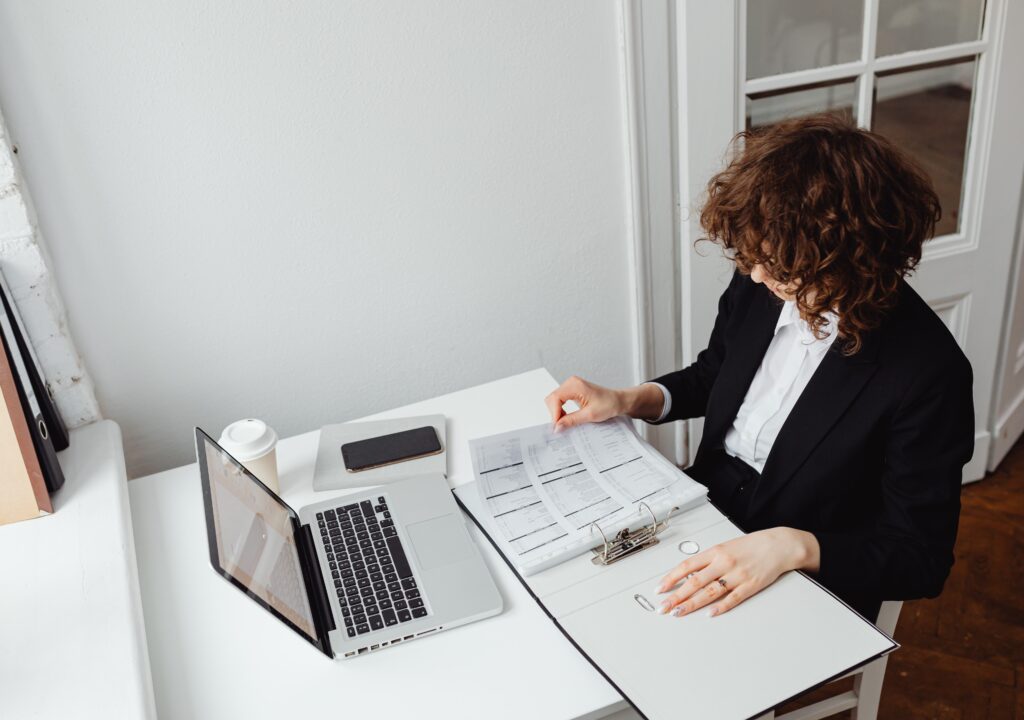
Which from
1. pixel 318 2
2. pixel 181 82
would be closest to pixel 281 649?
pixel 181 82

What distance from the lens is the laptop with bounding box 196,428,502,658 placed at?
103cm

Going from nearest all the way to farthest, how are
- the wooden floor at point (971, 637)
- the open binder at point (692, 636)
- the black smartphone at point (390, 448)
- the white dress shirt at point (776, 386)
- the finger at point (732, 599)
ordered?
the open binder at point (692, 636)
the finger at point (732, 599)
the white dress shirt at point (776, 386)
the black smartphone at point (390, 448)
the wooden floor at point (971, 637)

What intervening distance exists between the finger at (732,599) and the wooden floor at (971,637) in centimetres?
70

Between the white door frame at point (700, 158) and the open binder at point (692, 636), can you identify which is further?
the white door frame at point (700, 158)

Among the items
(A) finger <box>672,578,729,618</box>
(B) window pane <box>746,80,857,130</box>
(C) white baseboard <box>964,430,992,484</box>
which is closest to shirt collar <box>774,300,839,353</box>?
(A) finger <box>672,578,729,618</box>

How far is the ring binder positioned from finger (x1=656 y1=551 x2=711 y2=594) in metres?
0.08

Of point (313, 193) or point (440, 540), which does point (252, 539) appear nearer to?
point (440, 540)

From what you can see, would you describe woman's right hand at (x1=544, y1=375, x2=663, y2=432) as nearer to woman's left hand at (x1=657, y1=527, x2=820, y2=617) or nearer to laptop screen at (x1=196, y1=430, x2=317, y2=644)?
woman's left hand at (x1=657, y1=527, x2=820, y2=617)

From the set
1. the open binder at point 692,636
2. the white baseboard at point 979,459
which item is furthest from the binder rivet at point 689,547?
the white baseboard at point 979,459

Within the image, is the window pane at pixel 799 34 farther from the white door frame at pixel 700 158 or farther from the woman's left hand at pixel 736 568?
the woman's left hand at pixel 736 568

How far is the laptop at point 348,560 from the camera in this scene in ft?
3.37

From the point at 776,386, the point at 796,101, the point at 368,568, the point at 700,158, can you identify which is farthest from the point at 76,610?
the point at 796,101

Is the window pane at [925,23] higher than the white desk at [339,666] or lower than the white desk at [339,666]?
higher

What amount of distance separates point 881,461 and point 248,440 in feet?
2.96
